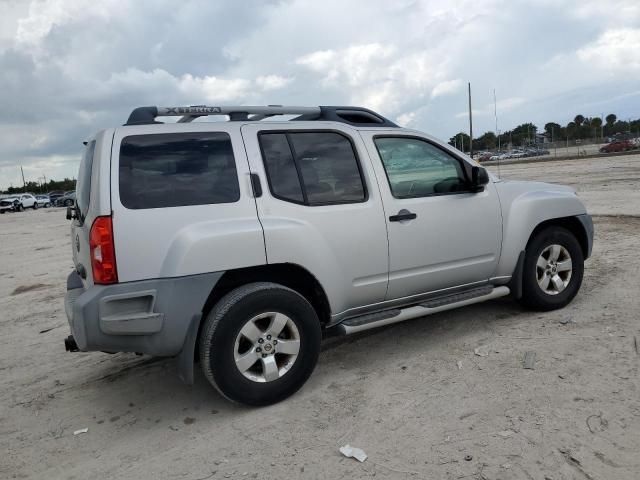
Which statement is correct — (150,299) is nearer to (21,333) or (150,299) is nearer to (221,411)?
(221,411)

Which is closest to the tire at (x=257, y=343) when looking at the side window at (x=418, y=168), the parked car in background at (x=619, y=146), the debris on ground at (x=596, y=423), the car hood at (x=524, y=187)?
the side window at (x=418, y=168)

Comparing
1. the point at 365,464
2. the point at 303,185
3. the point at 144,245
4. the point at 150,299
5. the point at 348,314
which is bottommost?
the point at 365,464

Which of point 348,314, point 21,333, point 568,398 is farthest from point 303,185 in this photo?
point 21,333

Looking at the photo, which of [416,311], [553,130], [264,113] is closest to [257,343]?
[416,311]

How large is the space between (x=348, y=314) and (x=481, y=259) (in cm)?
133

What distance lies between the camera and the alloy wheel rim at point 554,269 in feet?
16.3

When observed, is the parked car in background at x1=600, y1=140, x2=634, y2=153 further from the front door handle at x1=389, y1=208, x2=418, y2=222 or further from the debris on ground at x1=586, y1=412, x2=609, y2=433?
the debris on ground at x1=586, y1=412, x2=609, y2=433

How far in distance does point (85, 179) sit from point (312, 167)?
1561 millimetres

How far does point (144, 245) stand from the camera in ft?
10.5

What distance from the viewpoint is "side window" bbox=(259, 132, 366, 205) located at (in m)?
3.74

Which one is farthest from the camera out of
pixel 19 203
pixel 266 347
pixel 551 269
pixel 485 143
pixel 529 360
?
pixel 485 143

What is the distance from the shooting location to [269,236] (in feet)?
11.6

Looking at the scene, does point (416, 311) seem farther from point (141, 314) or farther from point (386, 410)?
point (141, 314)

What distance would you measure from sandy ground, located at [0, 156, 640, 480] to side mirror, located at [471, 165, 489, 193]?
127 cm
